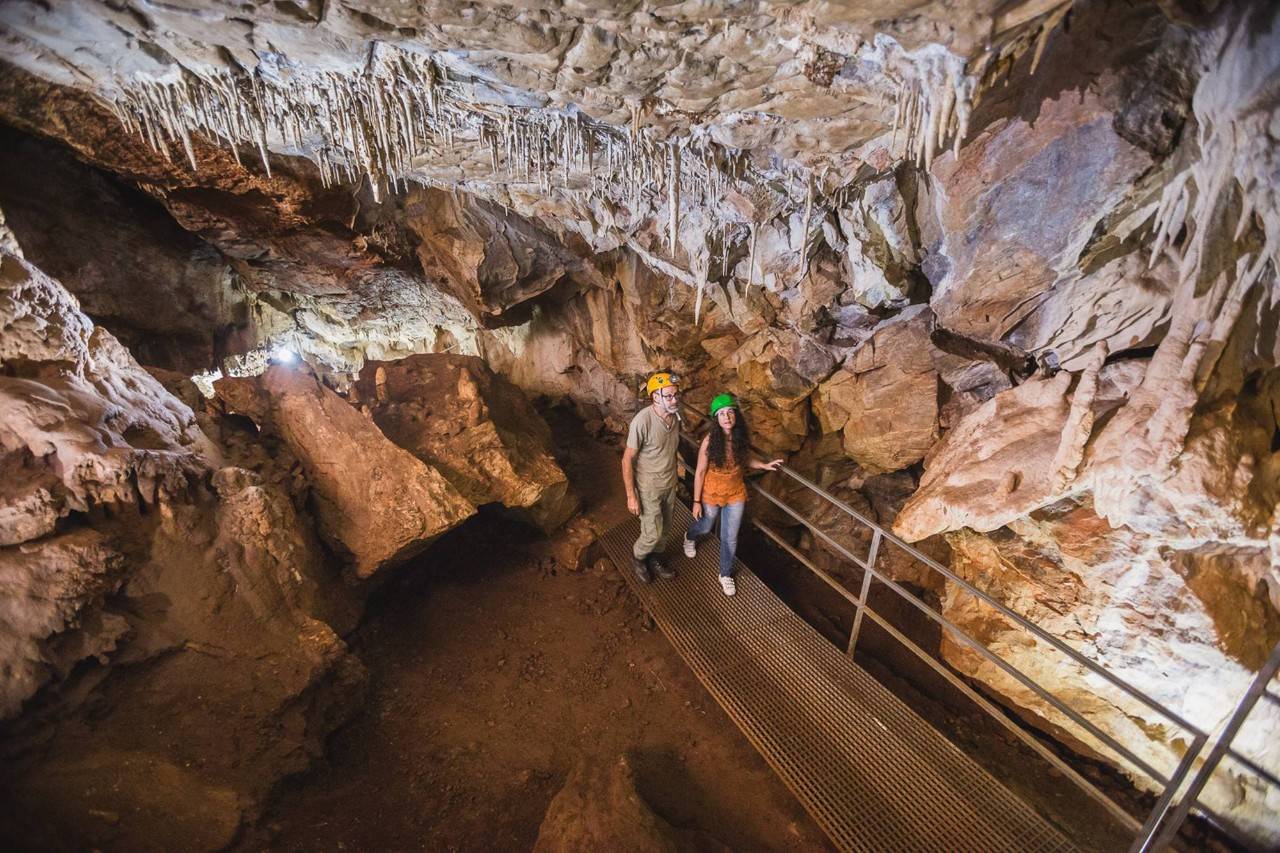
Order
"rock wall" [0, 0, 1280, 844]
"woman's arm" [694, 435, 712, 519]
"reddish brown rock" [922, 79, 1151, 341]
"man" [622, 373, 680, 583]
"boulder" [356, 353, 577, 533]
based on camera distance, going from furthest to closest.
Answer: "boulder" [356, 353, 577, 533]
"woman's arm" [694, 435, 712, 519]
"man" [622, 373, 680, 583]
"reddish brown rock" [922, 79, 1151, 341]
"rock wall" [0, 0, 1280, 844]

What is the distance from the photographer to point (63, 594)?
2924mm

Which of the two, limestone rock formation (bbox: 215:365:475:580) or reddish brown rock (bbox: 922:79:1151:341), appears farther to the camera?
limestone rock formation (bbox: 215:365:475:580)

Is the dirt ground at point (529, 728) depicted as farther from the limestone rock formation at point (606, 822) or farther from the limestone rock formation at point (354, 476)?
the limestone rock formation at point (354, 476)

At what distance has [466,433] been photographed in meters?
5.35

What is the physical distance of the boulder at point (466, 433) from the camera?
203 inches

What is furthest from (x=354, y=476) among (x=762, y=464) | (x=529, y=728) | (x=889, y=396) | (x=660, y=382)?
(x=889, y=396)

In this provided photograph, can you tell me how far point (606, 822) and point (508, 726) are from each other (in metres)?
1.45

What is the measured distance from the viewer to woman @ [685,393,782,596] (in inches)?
166

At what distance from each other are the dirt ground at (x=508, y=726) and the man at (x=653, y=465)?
810 millimetres

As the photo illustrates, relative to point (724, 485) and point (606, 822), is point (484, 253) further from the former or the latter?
point (606, 822)

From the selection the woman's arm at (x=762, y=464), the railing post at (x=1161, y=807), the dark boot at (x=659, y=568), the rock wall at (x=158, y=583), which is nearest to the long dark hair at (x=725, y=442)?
the woman's arm at (x=762, y=464)

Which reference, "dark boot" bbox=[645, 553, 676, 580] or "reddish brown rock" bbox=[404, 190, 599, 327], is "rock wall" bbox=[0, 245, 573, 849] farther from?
"reddish brown rock" bbox=[404, 190, 599, 327]

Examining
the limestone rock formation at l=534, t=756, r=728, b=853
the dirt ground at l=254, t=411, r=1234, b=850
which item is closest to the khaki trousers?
the dirt ground at l=254, t=411, r=1234, b=850

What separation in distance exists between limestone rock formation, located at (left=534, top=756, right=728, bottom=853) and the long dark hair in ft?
7.57
